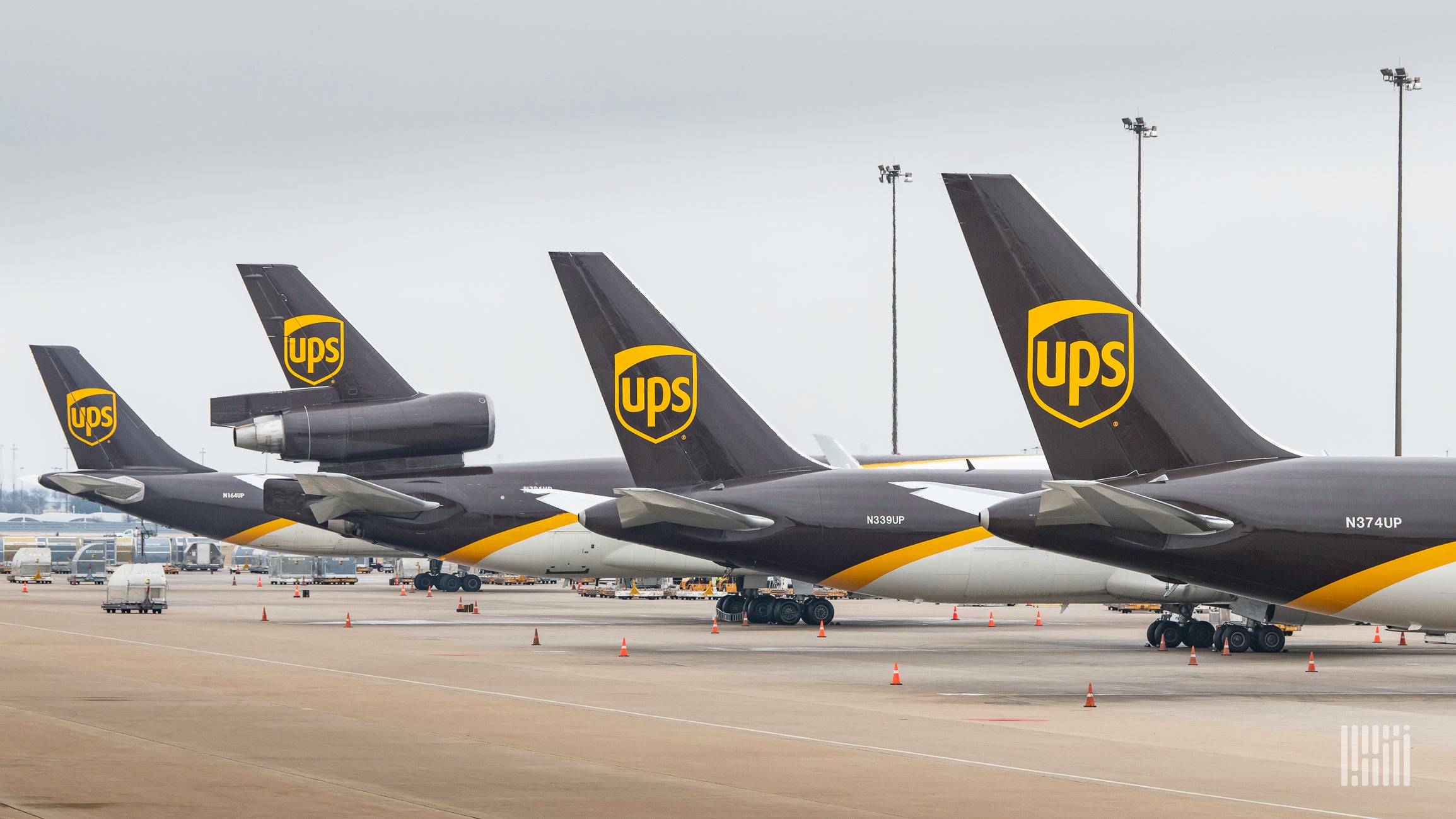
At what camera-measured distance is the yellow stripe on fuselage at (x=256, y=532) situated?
63812 millimetres

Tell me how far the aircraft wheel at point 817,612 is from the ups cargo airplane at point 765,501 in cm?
896

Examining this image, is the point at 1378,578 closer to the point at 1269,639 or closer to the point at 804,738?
the point at 804,738

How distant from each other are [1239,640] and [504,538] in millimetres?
21564

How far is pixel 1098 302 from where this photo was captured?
2538cm

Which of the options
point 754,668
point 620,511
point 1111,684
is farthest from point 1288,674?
point 620,511

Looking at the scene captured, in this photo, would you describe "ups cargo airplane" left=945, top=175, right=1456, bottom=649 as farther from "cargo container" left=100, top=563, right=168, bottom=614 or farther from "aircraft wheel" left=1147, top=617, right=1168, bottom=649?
"cargo container" left=100, top=563, right=168, bottom=614

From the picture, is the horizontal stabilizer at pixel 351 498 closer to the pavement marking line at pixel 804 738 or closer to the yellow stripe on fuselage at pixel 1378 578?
the pavement marking line at pixel 804 738

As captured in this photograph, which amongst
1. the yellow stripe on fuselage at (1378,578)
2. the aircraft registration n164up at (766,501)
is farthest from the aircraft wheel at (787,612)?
the yellow stripe on fuselage at (1378,578)

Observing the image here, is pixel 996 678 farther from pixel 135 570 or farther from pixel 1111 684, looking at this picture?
pixel 135 570

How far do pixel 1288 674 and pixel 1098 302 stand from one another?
10.2m

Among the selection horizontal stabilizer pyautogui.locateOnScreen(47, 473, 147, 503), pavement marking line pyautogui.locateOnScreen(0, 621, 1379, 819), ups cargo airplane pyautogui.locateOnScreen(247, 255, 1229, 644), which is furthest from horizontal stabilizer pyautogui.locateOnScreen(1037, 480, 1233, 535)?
horizontal stabilizer pyautogui.locateOnScreen(47, 473, 147, 503)

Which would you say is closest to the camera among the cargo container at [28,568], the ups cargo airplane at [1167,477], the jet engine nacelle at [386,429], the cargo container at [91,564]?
the ups cargo airplane at [1167,477]

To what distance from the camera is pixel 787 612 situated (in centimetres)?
4828

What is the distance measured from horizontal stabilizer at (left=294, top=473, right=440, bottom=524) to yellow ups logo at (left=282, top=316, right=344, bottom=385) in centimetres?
288
